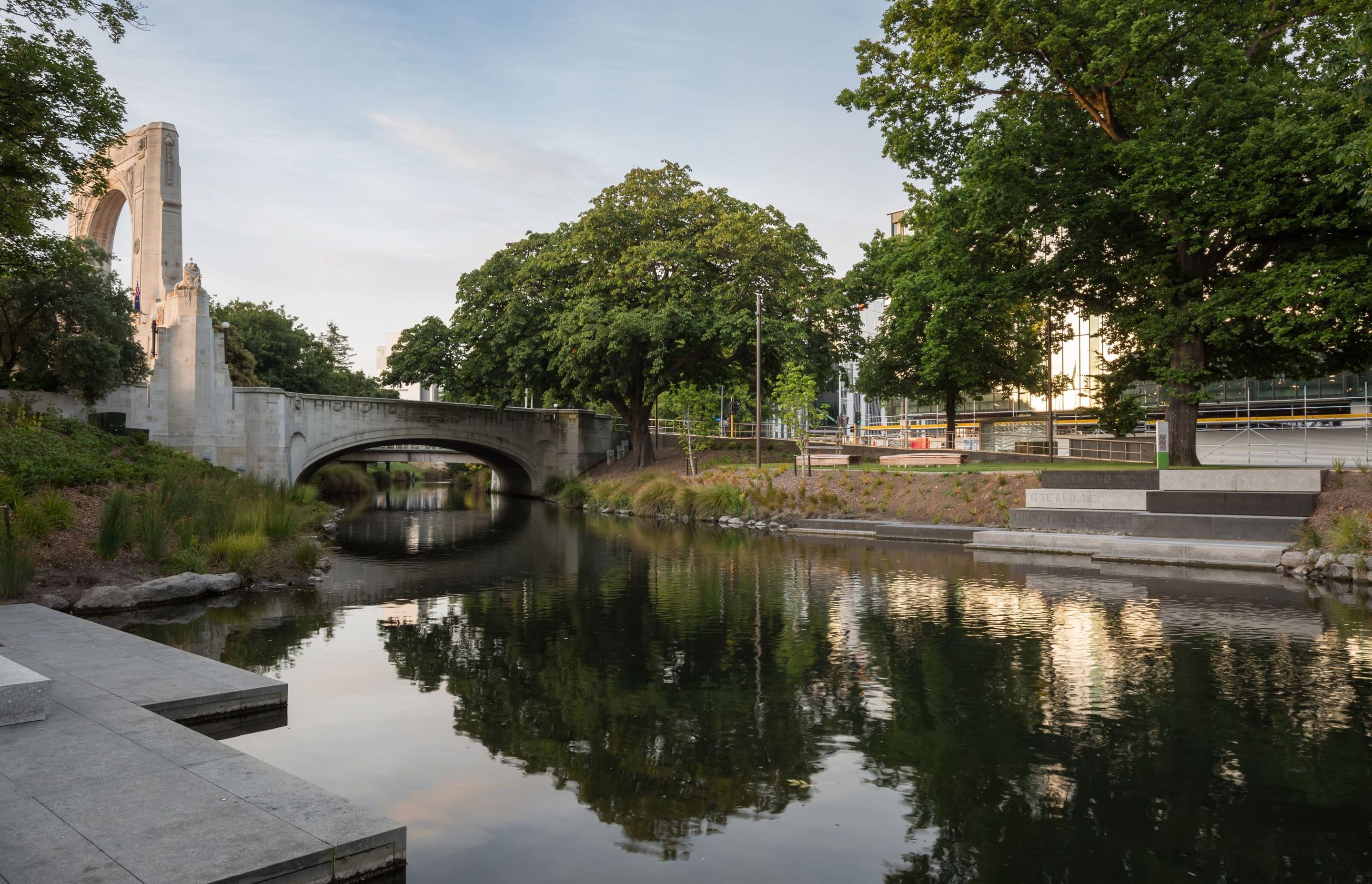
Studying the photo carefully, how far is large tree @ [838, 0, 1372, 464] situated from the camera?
18812mm

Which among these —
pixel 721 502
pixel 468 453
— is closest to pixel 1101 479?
pixel 721 502

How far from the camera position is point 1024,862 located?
472cm

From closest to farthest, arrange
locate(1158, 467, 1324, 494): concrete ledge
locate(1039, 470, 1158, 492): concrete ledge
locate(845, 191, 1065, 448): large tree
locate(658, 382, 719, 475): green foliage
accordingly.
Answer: locate(1158, 467, 1324, 494): concrete ledge, locate(1039, 470, 1158, 492): concrete ledge, locate(845, 191, 1065, 448): large tree, locate(658, 382, 719, 475): green foliage

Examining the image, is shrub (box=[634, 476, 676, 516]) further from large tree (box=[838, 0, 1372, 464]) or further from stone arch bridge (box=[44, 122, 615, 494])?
large tree (box=[838, 0, 1372, 464])

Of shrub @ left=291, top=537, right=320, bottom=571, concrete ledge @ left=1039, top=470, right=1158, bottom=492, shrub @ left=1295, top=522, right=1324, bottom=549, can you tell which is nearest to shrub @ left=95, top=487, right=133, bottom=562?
shrub @ left=291, top=537, right=320, bottom=571

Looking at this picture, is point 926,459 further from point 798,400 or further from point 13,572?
point 13,572

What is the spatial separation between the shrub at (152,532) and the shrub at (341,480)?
3601cm

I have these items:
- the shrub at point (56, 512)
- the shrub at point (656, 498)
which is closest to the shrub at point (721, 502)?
the shrub at point (656, 498)

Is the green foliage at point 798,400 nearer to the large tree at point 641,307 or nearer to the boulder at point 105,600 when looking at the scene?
the large tree at point 641,307

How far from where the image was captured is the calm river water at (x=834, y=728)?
4.94m

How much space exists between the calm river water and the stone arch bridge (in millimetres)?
18926

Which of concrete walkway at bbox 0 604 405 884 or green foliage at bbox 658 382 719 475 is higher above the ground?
green foliage at bbox 658 382 719 475

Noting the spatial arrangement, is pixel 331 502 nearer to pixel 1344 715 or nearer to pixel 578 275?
pixel 578 275

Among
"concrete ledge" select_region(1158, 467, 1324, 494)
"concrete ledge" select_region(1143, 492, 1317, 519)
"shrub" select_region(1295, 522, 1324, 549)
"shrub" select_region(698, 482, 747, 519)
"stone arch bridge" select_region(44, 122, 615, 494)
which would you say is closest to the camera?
"shrub" select_region(1295, 522, 1324, 549)
